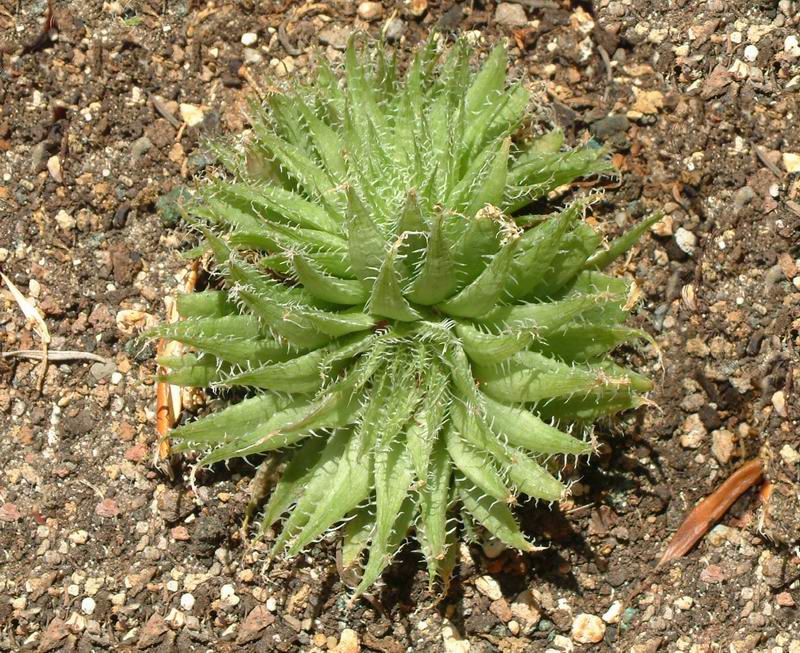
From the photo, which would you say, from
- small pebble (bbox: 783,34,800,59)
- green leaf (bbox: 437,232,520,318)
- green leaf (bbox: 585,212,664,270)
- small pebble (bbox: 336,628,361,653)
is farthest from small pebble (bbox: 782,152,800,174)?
small pebble (bbox: 336,628,361,653)

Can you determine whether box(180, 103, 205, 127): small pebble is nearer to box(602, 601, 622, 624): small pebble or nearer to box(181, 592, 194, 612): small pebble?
box(181, 592, 194, 612): small pebble

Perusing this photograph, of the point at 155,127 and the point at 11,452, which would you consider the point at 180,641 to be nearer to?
the point at 11,452

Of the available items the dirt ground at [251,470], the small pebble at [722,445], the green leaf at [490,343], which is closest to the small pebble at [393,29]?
the dirt ground at [251,470]

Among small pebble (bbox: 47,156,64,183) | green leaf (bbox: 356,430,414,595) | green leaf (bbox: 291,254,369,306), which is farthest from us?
small pebble (bbox: 47,156,64,183)

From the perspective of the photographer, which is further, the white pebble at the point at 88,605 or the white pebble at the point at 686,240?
the white pebble at the point at 686,240

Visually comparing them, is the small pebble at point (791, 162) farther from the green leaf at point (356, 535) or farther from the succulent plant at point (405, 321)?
the green leaf at point (356, 535)

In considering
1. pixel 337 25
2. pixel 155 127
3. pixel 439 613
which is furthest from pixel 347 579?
pixel 337 25

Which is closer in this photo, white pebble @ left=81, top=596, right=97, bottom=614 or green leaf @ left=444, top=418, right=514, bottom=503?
green leaf @ left=444, top=418, right=514, bottom=503

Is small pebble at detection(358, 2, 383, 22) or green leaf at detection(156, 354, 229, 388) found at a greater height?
small pebble at detection(358, 2, 383, 22)
